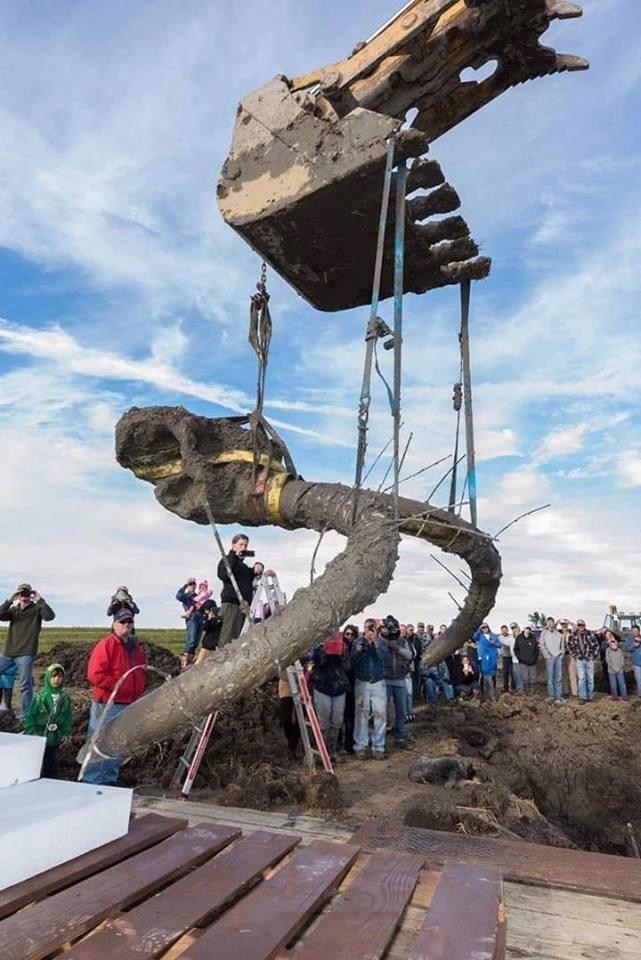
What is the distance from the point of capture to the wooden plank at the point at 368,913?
2.15 m

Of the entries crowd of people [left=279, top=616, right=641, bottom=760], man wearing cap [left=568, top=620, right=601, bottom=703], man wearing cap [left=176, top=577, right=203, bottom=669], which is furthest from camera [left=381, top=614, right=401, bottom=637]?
man wearing cap [left=568, top=620, right=601, bottom=703]

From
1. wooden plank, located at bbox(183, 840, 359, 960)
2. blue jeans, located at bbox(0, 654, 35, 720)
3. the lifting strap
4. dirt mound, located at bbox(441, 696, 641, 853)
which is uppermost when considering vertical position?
the lifting strap

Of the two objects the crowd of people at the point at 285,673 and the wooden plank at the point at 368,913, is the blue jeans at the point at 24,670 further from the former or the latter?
the wooden plank at the point at 368,913

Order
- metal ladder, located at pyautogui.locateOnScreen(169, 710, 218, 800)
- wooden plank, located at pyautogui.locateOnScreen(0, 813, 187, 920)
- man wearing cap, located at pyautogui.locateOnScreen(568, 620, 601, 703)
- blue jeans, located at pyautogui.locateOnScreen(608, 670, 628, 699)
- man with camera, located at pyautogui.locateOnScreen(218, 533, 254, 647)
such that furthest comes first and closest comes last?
blue jeans, located at pyautogui.locateOnScreen(608, 670, 628, 699), man wearing cap, located at pyautogui.locateOnScreen(568, 620, 601, 703), man with camera, located at pyautogui.locateOnScreen(218, 533, 254, 647), metal ladder, located at pyautogui.locateOnScreen(169, 710, 218, 800), wooden plank, located at pyautogui.locateOnScreen(0, 813, 187, 920)

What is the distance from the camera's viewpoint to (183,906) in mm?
2428

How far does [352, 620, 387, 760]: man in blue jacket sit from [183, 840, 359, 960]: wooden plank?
5430mm

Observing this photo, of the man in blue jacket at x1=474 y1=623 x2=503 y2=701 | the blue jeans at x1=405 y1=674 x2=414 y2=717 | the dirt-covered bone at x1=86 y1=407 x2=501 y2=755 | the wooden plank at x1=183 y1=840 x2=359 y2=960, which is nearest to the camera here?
the wooden plank at x1=183 y1=840 x2=359 y2=960

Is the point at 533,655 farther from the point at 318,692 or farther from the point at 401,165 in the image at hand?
the point at 401,165

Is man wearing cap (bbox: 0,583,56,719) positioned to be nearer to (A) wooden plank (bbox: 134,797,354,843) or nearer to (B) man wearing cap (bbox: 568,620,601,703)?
(A) wooden plank (bbox: 134,797,354,843)

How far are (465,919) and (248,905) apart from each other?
2.60 ft

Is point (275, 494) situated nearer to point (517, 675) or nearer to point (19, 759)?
point (19, 759)

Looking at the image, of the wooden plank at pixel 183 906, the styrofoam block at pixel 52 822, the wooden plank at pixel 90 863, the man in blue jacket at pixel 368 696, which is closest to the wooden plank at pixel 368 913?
the wooden plank at pixel 183 906

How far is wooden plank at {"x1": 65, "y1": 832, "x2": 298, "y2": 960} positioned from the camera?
209 centimetres

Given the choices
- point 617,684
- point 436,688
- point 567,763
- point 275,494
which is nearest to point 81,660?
point 436,688
